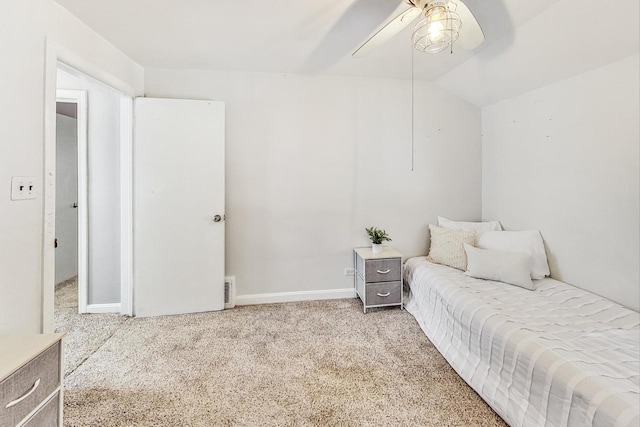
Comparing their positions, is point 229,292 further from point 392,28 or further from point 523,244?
point 523,244

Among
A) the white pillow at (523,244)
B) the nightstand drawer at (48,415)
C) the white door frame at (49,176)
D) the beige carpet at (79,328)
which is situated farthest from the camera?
the white pillow at (523,244)

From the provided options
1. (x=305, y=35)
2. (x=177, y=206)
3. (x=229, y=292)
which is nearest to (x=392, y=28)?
(x=305, y=35)

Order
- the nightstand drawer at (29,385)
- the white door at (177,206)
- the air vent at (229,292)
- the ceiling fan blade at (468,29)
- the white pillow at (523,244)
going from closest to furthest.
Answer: the nightstand drawer at (29,385) → the ceiling fan blade at (468,29) → the white pillow at (523,244) → the white door at (177,206) → the air vent at (229,292)

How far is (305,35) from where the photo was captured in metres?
2.00

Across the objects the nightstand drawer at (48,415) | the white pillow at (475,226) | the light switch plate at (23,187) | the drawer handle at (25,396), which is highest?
the light switch plate at (23,187)

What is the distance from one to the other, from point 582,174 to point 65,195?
16.3 ft

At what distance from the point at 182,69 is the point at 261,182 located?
1232 mm

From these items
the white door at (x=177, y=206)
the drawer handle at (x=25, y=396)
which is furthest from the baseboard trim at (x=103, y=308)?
the drawer handle at (x=25, y=396)

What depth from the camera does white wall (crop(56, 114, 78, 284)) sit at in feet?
10.7

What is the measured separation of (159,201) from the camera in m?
2.46

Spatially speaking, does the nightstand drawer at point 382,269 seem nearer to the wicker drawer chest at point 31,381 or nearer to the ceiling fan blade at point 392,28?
the ceiling fan blade at point 392,28

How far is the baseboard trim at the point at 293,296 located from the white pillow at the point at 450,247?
904 mm

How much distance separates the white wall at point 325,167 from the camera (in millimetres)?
2682

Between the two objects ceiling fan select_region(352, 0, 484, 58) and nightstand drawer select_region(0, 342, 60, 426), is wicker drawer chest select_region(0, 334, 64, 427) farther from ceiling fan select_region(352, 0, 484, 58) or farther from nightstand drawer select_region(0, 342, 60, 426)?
ceiling fan select_region(352, 0, 484, 58)
